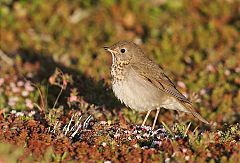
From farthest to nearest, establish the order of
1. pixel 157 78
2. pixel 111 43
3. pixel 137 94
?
pixel 111 43, pixel 157 78, pixel 137 94

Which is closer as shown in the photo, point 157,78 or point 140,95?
point 140,95

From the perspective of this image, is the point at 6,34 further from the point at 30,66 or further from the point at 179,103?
the point at 179,103

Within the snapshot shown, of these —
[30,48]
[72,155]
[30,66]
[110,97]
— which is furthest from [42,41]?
[72,155]

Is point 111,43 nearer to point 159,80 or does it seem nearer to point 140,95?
point 159,80

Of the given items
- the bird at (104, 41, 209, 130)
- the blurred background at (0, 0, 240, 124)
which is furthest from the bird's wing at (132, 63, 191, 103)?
the blurred background at (0, 0, 240, 124)

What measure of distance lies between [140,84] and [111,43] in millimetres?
4775

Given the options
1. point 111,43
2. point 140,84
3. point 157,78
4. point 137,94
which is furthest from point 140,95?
point 111,43

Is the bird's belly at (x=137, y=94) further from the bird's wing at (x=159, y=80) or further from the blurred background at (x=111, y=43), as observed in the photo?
the blurred background at (x=111, y=43)

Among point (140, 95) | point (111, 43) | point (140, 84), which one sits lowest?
point (140, 95)

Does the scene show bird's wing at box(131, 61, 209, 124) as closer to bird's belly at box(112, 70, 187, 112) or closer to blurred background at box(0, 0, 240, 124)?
bird's belly at box(112, 70, 187, 112)

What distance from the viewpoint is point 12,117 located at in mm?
9188

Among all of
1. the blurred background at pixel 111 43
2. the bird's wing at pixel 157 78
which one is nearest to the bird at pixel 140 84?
the bird's wing at pixel 157 78

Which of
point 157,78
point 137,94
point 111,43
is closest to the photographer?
point 137,94

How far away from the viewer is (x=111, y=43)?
557 inches
